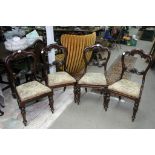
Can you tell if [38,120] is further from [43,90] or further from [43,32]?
[43,32]

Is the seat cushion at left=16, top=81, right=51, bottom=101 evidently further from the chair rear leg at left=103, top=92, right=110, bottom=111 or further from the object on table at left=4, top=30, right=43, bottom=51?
the chair rear leg at left=103, top=92, right=110, bottom=111

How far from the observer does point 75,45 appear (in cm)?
339

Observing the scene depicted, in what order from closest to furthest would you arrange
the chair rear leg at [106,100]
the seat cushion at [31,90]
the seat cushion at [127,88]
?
the seat cushion at [31,90], the seat cushion at [127,88], the chair rear leg at [106,100]

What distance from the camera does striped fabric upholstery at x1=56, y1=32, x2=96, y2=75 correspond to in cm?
334

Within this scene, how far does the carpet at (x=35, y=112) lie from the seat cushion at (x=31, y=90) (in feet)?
1.35

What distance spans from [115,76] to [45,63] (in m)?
1.68

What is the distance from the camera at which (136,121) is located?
260 centimetres

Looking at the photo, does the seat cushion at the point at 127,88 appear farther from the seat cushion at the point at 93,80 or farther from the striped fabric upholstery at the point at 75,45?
the striped fabric upholstery at the point at 75,45

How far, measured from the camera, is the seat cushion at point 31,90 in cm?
235

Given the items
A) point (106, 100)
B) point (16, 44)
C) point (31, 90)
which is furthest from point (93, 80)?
point (16, 44)

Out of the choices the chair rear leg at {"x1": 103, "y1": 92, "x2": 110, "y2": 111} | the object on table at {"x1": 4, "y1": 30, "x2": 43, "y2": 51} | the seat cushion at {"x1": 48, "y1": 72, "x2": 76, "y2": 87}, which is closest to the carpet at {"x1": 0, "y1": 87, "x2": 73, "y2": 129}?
the seat cushion at {"x1": 48, "y1": 72, "x2": 76, "y2": 87}

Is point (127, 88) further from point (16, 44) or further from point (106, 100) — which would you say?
point (16, 44)

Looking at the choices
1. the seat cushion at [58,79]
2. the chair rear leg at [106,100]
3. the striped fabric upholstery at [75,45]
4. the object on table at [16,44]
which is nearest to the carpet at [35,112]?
the seat cushion at [58,79]

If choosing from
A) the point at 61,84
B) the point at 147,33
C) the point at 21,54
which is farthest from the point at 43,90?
the point at 147,33
